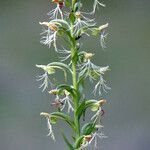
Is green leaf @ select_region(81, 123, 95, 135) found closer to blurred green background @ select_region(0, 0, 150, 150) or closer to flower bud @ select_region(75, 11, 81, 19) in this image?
flower bud @ select_region(75, 11, 81, 19)

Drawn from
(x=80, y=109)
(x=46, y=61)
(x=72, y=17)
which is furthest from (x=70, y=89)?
(x=46, y=61)

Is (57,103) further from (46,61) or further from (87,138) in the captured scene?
(46,61)

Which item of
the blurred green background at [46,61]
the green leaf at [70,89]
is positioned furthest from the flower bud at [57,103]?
the blurred green background at [46,61]

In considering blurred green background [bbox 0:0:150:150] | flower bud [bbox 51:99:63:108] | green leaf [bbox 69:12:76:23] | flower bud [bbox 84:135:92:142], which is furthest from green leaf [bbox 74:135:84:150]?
blurred green background [bbox 0:0:150:150]

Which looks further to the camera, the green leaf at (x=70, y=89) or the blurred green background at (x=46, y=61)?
the blurred green background at (x=46, y=61)

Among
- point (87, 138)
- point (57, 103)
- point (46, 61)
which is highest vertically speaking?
point (46, 61)

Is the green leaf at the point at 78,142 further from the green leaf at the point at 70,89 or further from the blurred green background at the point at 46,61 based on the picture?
the blurred green background at the point at 46,61
